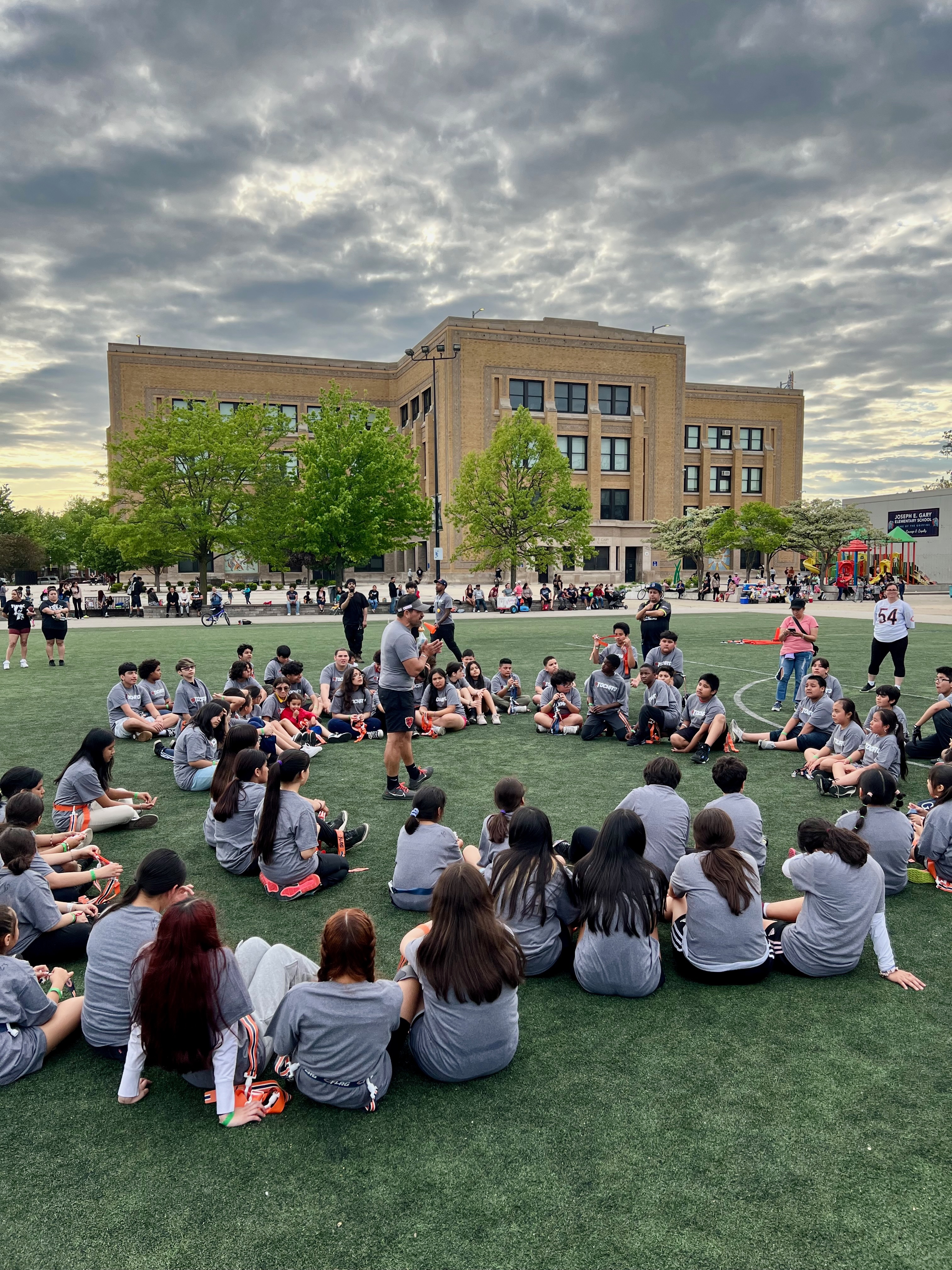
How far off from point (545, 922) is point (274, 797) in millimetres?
2420

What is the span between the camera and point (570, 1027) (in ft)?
14.4

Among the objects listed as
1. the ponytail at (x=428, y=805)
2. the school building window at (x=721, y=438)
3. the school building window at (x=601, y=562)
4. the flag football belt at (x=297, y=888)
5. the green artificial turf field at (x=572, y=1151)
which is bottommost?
the green artificial turf field at (x=572, y=1151)

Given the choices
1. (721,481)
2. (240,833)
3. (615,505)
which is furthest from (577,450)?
(240,833)

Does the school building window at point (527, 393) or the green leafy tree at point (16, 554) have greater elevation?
the school building window at point (527, 393)

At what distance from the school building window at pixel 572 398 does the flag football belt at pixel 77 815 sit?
201ft

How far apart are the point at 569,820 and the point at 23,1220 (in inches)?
218

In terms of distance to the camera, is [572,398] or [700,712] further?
A: [572,398]

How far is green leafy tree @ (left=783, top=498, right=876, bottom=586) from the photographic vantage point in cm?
6097

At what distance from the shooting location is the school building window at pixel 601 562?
6556cm

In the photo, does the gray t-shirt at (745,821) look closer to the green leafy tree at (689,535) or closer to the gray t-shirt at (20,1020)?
the gray t-shirt at (20,1020)

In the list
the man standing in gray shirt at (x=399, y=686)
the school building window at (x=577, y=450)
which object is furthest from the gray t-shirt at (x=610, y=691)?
the school building window at (x=577, y=450)

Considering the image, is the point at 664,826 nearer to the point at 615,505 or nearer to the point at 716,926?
the point at 716,926

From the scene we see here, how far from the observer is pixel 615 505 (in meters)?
67.2

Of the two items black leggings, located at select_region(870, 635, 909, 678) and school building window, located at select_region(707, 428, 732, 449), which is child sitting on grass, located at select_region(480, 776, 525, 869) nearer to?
black leggings, located at select_region(870, 635, 909, 678)
